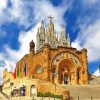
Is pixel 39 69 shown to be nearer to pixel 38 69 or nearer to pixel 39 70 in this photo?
pixel 39 70

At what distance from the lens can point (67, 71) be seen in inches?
2472

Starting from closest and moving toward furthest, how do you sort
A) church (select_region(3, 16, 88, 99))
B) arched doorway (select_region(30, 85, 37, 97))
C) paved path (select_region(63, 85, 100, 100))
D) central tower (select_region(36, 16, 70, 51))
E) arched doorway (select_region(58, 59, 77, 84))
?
paved path (select_region(63, 85, 100, 100)), arched doorway (select_region(30, 85, 37, 97)), church (select_region(3, 16, 88, 99)), arched doorway (select_region(58, 59, 77, 84)), central tower (select_region(36, 16, 70, 51))

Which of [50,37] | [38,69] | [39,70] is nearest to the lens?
[39,70]

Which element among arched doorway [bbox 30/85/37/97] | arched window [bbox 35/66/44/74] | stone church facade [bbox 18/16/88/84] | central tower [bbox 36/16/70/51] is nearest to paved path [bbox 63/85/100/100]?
arched doorway [bbox 30/85/37/97]

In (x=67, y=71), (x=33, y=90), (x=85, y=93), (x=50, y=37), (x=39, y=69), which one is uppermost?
(x=50, y=37)

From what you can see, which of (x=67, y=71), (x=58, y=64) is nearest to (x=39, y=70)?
(x=58, y=64)

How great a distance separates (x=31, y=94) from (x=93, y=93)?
10.8 metres

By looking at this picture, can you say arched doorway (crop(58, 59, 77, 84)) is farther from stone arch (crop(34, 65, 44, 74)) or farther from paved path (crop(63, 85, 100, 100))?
paved path (crop(63, 85, 100, 100))

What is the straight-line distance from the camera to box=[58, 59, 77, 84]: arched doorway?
61.8 m

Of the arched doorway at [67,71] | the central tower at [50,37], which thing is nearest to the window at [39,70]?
the arched doorway at [67,71]

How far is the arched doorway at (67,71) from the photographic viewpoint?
6178 cm

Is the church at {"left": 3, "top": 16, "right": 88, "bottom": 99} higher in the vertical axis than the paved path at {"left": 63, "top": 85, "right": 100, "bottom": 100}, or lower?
higher

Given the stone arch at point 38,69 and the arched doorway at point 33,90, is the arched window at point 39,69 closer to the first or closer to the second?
the stone arch at point 38,69

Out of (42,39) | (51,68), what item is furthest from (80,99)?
(42,39)
